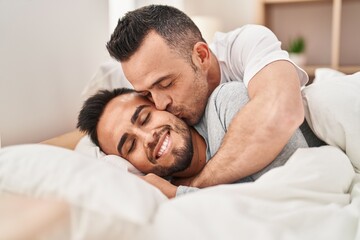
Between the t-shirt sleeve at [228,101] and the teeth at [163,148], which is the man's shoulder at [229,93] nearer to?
the t-shirt sleeve at [228,101]

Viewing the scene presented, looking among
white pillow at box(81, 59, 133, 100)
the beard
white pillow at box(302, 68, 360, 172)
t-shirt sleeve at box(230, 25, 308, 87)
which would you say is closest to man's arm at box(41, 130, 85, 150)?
white pillow at box(81, 59, 133, 100)

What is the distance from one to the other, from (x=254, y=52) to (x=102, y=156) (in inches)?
23.2

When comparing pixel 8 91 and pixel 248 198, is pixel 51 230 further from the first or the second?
pixel 8 91

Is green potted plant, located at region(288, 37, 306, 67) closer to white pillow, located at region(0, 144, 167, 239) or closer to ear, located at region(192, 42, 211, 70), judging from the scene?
ear, located at region(192, 42, 211, 70)

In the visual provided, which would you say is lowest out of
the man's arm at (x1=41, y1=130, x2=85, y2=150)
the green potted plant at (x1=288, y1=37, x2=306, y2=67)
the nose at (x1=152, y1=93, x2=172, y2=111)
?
the green potted plant at (x1=288, y1=37, x2=306, y2=67)

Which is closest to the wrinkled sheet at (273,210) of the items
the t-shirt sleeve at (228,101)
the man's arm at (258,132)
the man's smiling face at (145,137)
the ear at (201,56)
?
the man's arm at (258,132)

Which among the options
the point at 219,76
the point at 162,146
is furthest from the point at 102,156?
the point at 219,76

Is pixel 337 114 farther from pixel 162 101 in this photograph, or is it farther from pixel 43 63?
pixel 43 63

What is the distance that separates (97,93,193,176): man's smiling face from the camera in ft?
3.78

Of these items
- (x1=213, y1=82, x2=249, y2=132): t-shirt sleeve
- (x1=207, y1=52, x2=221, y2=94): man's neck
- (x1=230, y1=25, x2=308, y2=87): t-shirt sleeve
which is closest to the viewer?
(x1=213, y1=82, x2=249, y2=132): t-shirt sleeve

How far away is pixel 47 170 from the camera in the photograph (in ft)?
2.24

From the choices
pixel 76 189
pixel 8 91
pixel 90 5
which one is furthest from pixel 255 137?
pixel 90 5

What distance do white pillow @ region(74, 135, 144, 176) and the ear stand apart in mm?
437

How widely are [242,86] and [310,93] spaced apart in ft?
0.62
